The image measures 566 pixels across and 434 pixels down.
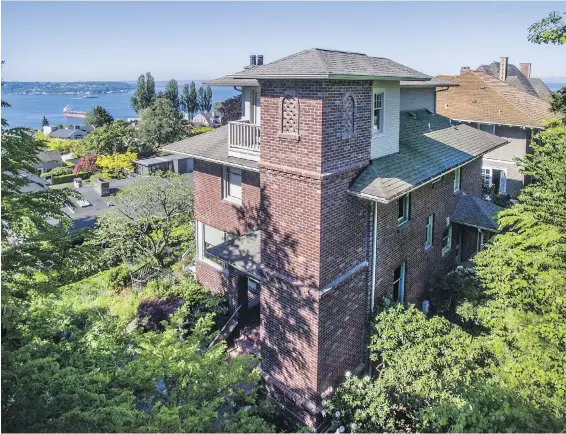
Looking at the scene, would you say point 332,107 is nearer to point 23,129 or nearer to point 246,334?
point 23,129

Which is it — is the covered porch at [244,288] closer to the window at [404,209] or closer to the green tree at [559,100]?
the window at [404,209]

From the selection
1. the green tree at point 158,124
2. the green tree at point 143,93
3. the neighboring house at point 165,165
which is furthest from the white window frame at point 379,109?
the green tree at point 143,93

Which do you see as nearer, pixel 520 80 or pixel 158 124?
pixel 520 80

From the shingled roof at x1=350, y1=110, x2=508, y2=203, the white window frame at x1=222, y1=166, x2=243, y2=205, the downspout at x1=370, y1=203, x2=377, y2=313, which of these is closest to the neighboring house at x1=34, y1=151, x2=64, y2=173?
the white window frame at x1=222, y1=166, x2=243, y2=205

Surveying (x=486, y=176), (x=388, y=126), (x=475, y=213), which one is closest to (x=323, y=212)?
(x=388, y=126)

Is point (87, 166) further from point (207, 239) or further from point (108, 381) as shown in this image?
point (108, 381)

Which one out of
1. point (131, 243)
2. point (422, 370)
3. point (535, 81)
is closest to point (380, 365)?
point (422, 370)

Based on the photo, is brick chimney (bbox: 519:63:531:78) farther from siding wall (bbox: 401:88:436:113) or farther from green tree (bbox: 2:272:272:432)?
green tree (bbox: 2:272:272:432)

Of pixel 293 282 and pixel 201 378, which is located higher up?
pixel 293 282
